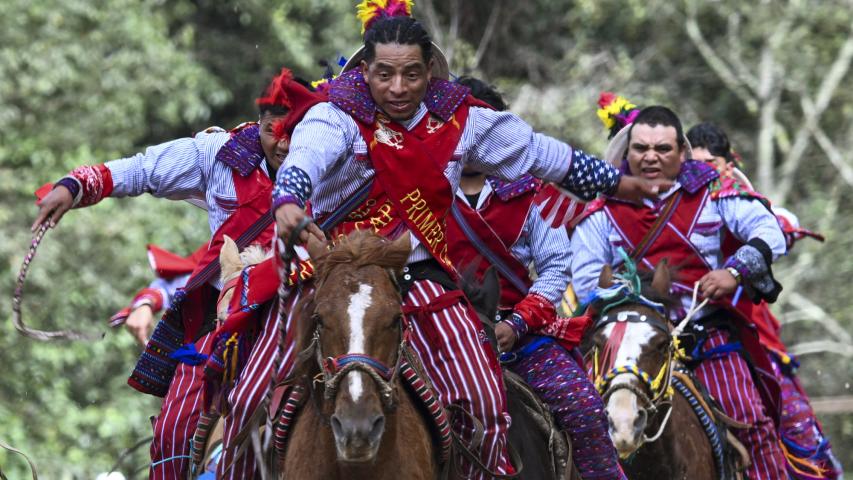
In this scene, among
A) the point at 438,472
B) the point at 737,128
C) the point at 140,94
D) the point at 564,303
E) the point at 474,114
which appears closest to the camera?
the point at 438,472

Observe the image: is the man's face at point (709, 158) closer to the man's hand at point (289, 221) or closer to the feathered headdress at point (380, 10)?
the feathered headdress at point (380, 10)

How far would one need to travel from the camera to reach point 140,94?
1590cm

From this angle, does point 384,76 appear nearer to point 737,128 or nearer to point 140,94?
point 140,94

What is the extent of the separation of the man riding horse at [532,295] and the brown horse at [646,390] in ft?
1.41

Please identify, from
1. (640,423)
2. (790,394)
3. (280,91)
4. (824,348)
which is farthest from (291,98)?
(824,348)

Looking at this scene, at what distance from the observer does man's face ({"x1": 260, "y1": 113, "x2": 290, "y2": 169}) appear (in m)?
7.18

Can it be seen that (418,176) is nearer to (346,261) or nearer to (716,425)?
(346,261)

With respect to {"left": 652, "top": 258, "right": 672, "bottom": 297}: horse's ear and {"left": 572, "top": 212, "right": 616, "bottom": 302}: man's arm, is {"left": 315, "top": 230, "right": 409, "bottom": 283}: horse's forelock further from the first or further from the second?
{"left": 572, "top": 212, "right": 616, "bottom": 302}: man's arm

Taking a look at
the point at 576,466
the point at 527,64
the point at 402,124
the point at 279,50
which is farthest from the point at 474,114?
the point at 527,64

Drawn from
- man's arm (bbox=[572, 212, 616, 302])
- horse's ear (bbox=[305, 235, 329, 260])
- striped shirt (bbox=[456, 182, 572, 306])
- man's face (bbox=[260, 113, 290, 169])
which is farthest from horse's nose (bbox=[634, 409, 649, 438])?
horse's ear (bbox=[305, 235, 329, 260])

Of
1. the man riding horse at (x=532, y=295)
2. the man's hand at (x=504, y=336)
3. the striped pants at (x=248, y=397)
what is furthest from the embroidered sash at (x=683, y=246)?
the striped pants at (x=248, y=397)

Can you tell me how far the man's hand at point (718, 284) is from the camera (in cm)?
819

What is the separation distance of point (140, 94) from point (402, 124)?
10539mm

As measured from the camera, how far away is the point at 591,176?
6043mm
